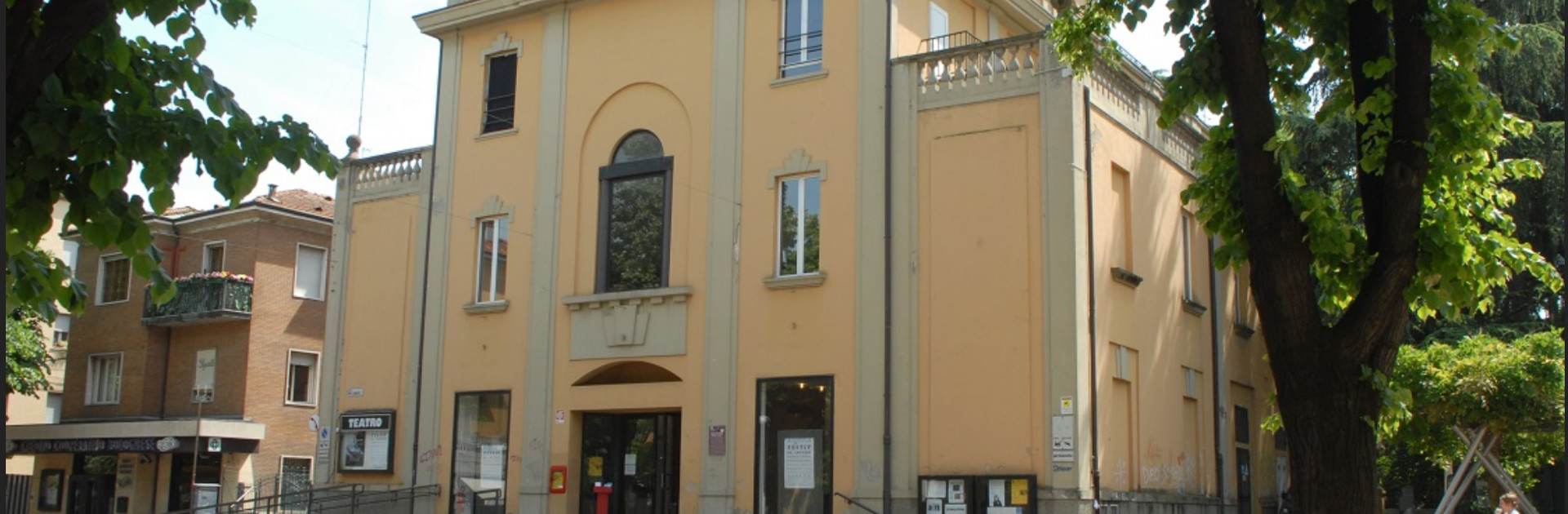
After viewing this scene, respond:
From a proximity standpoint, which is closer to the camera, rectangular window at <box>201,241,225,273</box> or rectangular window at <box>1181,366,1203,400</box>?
rectangular window at <box>1181,366,1203,400</box>

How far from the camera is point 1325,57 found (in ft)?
34.0

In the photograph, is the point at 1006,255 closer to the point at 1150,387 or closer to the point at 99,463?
the point at 1150,387

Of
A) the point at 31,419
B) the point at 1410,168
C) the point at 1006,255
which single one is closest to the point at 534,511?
the point at 1006,255

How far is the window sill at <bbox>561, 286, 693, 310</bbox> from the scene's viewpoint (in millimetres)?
21531

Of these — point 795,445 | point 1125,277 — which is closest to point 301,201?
point 795,445

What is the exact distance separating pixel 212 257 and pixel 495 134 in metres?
15.7

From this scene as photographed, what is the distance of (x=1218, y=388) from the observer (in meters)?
23.9

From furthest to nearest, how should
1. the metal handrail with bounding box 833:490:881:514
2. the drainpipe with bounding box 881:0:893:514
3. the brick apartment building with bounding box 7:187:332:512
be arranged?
the brick apartment building with bounding box 7:187:332:512 < the drainpipe with bounding box 881:0:893:514 < the metal handrail with bounding box 833:490:881:514

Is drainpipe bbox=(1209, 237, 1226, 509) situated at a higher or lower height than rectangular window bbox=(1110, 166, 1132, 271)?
lower

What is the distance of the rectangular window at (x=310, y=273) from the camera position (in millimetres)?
36469

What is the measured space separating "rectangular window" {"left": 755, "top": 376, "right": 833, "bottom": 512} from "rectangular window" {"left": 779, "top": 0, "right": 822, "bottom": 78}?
15.0 feet

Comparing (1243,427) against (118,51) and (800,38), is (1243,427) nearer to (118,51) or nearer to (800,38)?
(800,38)

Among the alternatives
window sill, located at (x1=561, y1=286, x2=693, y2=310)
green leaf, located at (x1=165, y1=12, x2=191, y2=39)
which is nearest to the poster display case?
window sill, located at (x1=561, y1=286, x2=693, y2=310)

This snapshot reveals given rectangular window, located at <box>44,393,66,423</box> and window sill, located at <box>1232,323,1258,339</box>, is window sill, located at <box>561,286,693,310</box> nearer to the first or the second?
window sill, located at <box>1232,323,1258,339</box>
